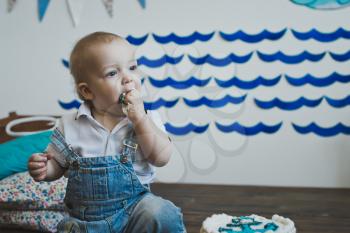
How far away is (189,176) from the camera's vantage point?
2469mm

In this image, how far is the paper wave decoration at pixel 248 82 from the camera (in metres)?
2.30

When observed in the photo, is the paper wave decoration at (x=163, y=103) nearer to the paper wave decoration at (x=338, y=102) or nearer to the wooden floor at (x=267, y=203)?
the wooden floor at (x=267, y=203)

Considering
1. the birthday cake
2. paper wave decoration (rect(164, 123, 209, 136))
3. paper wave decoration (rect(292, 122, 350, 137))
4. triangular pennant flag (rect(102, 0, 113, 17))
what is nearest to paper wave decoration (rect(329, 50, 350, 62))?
paper wave decoration (rect(292, 122, 350, 137))

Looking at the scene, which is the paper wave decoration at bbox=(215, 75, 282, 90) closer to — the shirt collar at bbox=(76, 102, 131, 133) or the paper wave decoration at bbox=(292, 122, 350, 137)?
the paper wave decoration at bbox=(292, 122, 350, 137)

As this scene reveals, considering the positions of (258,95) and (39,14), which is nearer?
(258,95)

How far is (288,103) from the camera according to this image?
2295mm

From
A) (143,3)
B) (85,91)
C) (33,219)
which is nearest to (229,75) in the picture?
(143,3)

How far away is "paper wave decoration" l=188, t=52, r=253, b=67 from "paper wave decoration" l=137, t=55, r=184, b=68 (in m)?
0.08

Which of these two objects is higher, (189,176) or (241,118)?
(241,118)

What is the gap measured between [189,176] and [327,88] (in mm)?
816

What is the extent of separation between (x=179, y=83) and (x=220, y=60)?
9.5 inches

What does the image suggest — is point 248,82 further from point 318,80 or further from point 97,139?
point 97,139

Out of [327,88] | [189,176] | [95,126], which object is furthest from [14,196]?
[327,88]

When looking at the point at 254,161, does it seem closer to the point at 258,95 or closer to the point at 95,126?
the point at 258,95
